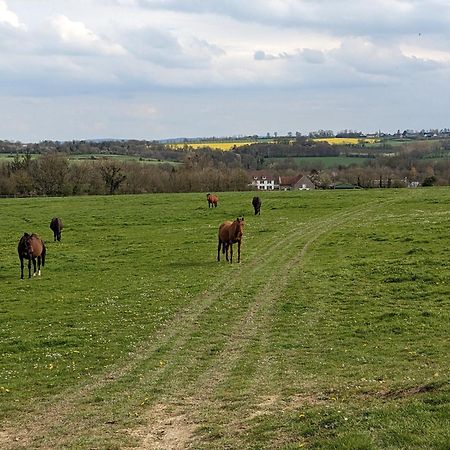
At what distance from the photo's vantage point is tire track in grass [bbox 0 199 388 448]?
11.4 metres

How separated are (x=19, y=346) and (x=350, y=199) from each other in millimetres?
46007

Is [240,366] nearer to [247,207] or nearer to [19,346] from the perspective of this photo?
[19,346]

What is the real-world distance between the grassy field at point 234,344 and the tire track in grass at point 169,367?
0.06 meters

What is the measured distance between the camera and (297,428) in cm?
983

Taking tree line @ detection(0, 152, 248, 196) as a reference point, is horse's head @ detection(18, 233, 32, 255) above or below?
below

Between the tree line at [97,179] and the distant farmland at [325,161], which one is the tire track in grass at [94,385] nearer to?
the tree line at [97,179]

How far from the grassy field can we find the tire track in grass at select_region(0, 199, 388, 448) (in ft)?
0.19

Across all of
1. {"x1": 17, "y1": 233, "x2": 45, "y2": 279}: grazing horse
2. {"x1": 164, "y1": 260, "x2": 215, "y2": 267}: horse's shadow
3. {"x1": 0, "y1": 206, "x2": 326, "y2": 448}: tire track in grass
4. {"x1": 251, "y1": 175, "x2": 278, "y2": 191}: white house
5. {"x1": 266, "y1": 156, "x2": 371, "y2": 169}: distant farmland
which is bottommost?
{"x1": 0, "y1": 206, "x2": 326, "y2": 448}: tire track in grass

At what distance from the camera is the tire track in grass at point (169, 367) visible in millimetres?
11355

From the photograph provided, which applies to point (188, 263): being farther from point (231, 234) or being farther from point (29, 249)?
point (29, 249)

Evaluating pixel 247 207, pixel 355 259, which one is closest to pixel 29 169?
pixel 247 207

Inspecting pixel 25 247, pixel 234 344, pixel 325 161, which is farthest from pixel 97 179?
pixel 325 161

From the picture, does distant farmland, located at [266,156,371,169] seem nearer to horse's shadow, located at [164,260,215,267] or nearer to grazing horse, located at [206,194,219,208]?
grazing horse, located at [206,194,219,208]

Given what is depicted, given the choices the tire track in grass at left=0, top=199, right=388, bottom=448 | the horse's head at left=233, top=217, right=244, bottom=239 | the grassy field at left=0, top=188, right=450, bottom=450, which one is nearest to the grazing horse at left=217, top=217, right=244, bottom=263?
the horse's head at left=233, top=217, right=244, bottom=239
